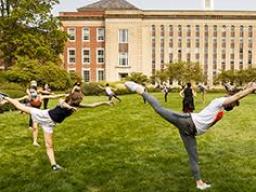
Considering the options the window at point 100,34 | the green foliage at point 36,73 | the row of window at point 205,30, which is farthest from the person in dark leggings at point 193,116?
the row of window at point 205,30

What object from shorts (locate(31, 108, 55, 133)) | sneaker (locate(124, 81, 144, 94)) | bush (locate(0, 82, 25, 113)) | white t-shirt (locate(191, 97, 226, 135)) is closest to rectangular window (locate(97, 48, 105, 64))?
bush (locate(0, 82, 25, 113))

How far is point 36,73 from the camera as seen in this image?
4700 centimetres

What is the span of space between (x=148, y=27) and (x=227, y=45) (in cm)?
1503

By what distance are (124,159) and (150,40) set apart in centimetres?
7373

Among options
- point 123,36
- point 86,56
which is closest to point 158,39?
point 123,36

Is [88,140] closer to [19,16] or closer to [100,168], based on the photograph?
[100,168]

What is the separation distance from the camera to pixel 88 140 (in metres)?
16.8

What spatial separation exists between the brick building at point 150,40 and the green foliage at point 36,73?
111ft

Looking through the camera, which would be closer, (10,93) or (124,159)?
(124,159)

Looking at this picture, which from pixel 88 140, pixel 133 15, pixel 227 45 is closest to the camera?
pixel 88 140

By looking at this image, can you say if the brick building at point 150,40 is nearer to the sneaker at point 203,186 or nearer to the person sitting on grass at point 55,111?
the person sitting on grass at point 55,111

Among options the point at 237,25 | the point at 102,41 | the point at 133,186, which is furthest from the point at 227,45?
the point at 133,186

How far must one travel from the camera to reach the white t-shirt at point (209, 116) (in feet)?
29.8

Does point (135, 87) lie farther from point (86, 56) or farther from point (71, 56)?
point (71, 56)
